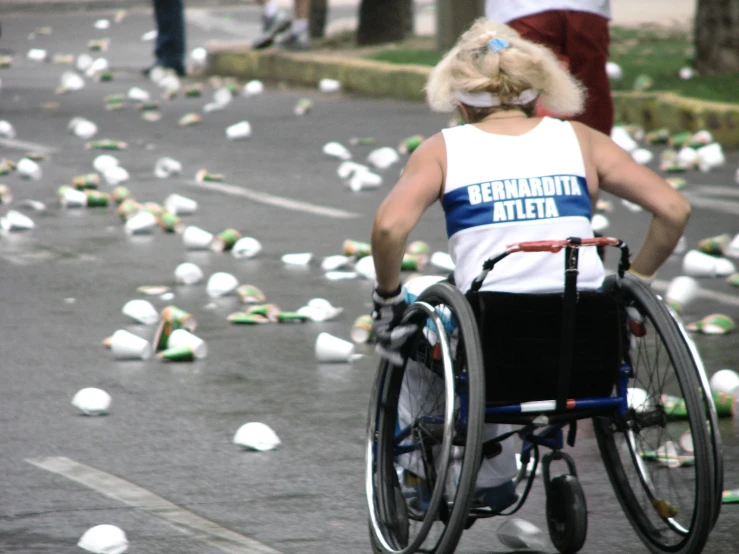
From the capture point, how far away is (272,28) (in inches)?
686

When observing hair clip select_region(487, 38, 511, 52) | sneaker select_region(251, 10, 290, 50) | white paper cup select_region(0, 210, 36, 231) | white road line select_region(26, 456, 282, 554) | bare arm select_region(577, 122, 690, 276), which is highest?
hair clip select_region(487, 38, 511, 52)

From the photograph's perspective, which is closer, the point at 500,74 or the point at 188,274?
the point at 500,74

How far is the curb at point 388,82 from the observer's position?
10953 millimetres

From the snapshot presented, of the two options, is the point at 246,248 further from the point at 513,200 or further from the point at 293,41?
the point at 293,41

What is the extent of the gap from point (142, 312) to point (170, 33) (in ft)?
35.2

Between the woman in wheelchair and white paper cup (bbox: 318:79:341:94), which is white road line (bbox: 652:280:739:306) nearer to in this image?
the woman in wheelchair

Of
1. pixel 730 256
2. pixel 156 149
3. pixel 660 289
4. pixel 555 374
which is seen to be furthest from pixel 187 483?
pixel 156 149

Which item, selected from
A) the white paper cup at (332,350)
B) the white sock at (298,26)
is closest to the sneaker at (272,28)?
the white sock at (298,26)

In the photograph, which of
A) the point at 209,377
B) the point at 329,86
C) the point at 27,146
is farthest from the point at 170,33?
the point at 209,377

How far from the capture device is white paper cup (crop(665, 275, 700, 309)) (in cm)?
636

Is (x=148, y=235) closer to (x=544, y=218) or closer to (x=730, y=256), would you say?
(x=730, y=256)

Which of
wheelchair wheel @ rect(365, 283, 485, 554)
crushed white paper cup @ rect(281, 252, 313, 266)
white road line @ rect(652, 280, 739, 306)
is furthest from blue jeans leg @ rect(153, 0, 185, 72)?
wheelchair wheel @ rect(365, 283, 485, 554)

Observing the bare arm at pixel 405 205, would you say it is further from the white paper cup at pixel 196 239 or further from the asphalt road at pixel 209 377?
the white paper cup at pixel 196 239

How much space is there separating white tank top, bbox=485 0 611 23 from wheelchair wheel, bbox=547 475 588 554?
2.72 m
